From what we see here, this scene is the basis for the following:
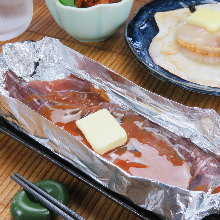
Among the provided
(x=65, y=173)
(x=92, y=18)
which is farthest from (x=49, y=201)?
(x=92, y=18)

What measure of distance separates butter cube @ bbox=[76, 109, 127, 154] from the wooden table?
0.36ft

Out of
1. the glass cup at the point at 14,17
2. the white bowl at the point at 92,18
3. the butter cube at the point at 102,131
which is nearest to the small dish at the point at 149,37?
the white bowl at the point at 92,18

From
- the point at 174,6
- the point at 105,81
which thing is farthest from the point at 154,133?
the point at 174,6

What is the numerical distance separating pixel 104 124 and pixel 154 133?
124mm

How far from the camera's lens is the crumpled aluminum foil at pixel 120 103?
0.73m

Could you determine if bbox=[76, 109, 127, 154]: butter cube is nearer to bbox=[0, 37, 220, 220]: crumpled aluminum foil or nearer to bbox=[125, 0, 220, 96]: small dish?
bbox=[0, 37, 220, 220]: crumpled aluminum foil

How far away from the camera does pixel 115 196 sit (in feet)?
2.61

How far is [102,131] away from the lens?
882mm

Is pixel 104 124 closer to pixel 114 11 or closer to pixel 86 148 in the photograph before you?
pixel 86 148

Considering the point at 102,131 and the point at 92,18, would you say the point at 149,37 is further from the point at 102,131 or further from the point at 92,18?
the point at 102,131

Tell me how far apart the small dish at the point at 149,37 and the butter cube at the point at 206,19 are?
123 mm

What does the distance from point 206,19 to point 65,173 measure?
2.13 feet

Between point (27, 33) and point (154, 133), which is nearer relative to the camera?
point (154, 133)

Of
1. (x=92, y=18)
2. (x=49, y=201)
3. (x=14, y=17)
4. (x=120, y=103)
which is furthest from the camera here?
(x=14, y=17)
